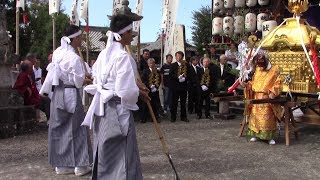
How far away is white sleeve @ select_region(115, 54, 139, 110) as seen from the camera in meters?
3.93

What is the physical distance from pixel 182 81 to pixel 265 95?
129 inches

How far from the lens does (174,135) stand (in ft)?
27.6

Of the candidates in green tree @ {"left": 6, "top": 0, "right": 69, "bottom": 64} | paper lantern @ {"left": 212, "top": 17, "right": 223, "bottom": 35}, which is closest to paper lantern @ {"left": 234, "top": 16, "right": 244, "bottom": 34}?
paper lantern @ {"left": 212, "top": 17, "right": 223, "bottom": 35}

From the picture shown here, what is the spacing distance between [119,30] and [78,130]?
1930 millimetres

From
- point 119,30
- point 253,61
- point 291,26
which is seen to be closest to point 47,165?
point 119,30

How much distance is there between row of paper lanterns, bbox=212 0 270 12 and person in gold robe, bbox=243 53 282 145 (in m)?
7.02

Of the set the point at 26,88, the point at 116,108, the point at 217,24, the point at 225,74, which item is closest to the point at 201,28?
the point at 217,24

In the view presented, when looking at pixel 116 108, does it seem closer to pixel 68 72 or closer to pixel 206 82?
pixel 68 72

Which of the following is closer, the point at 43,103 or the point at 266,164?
the point at 266,164

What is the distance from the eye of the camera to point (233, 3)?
15.0m

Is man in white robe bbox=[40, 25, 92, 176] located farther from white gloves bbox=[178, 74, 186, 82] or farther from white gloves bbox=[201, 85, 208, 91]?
white gloves bbox=[201, 85, 208, 91]

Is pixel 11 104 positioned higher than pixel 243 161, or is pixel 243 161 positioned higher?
pixel 11 104

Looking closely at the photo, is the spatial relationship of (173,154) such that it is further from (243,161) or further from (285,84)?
(285,84)

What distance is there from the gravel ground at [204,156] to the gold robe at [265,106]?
253mm
